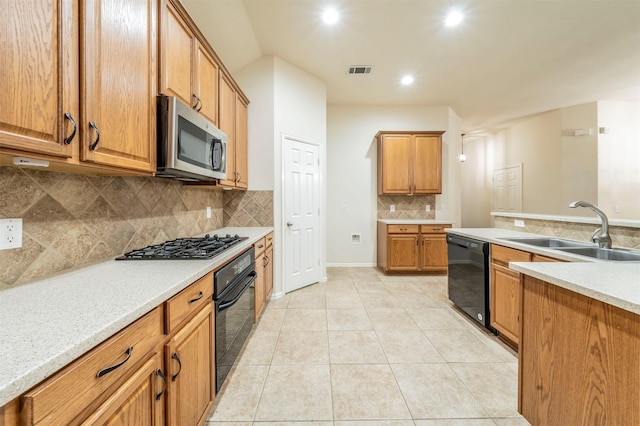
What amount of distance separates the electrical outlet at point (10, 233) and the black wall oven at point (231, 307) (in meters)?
0.78

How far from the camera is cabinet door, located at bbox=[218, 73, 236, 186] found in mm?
2375

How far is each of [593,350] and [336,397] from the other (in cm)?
129

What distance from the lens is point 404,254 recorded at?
4.15m

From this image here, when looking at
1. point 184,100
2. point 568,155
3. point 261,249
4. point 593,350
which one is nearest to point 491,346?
point 593,350

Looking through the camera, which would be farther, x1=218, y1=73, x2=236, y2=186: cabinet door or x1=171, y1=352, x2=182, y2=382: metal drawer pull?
x1=218, y1=73, x2=236, y2=186: cabinet door

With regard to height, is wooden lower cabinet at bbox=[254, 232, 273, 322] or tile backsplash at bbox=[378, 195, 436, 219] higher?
tile backsplash at bbox=[378, 195, 436, 219]

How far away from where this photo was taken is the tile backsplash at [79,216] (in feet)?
3.44

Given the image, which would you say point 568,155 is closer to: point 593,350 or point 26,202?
point 593,350

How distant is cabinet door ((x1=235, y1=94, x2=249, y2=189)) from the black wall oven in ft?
3.72

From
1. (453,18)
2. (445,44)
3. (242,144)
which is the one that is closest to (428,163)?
(445,44)

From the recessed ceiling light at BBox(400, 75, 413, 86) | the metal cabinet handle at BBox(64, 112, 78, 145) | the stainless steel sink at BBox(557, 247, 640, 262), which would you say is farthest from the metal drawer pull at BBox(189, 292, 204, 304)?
the recessed ceiling light at BBox(400, 75, 413, 86)

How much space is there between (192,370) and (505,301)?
232cm

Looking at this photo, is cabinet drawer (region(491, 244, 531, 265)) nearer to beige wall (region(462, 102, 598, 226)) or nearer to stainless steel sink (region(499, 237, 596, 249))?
stainless steel sink (region(499, 237, 596, 249))

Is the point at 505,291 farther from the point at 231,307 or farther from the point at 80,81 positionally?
the point at 80,81
